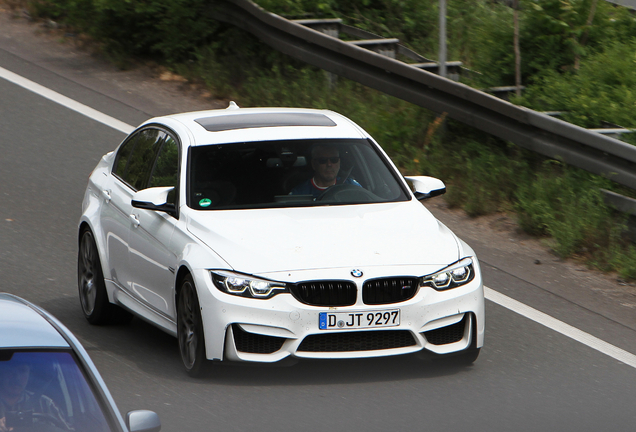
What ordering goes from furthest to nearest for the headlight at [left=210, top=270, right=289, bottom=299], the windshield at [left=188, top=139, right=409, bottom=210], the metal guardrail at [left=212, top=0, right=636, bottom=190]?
1. the metal guardrail at [left=212, top=0, right=636, bottom=190]
2. the windshield at [left=188, top=139, right=409, bottom=210]
3. the headlight at [left=210, top=270, right=289, bottom=299]

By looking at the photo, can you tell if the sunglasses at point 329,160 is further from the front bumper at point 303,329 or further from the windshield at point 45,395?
the windshield at point 45,395

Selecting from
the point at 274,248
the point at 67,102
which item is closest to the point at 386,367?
the point at 274,248

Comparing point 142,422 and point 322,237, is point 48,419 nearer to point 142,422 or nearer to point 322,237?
point 142,422

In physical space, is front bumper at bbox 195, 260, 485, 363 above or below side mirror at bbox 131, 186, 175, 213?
below

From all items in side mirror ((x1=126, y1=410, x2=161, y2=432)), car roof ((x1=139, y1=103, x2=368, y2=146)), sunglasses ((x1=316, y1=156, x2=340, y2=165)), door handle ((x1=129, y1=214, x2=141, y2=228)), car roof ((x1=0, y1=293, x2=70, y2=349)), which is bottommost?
door handle ((x1=129, y1=214, x2=141, y2=228))

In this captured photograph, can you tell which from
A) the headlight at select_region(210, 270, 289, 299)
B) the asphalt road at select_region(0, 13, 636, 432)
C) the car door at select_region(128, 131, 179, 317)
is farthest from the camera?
the car door at select_region(128, 131, 179, 317)

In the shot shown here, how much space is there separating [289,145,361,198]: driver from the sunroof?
12.4 inches

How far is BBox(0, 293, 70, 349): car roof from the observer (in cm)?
391

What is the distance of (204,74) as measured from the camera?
590 inches

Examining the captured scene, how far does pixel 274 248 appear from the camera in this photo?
684 cm

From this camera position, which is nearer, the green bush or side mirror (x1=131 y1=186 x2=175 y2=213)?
side mirror (x1=131 y1=186 x2=175 y2=213)

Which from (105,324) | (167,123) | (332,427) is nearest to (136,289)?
(105,324)

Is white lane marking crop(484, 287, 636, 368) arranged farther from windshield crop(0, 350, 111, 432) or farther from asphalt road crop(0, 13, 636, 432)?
windshield crop(0, 350, 111, 432)

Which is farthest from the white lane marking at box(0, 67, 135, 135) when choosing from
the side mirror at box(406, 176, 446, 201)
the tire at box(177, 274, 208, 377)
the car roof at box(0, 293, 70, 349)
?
the car roof at box(0, 293, 70, 349)
